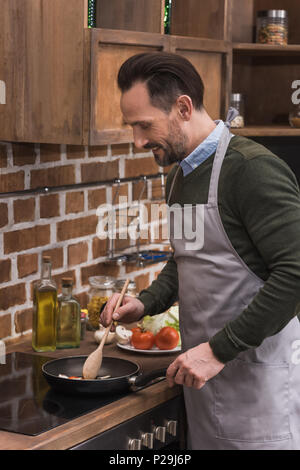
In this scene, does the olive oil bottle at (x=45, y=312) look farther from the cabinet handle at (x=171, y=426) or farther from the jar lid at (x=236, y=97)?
the jar lid at (x=236, y=97)

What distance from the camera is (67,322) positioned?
7.95 feet

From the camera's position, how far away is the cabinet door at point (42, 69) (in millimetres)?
2172

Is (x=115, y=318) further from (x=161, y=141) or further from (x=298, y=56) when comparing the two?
(x=298, y=56)

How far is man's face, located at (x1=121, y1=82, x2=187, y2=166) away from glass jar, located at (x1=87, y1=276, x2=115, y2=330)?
0.80 metres

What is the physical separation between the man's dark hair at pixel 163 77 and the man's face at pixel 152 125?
0.05 ft

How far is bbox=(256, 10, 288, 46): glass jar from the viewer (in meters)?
3.07

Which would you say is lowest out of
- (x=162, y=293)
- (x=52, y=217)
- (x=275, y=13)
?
(x=162, y=293)

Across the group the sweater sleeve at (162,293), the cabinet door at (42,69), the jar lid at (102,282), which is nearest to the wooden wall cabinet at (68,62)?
the cabinet door at (42,69)

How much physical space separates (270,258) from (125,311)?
542 millimetres

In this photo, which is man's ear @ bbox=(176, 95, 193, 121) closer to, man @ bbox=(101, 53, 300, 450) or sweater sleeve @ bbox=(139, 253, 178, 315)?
man @ bbox=(101, 53, 300, 450)

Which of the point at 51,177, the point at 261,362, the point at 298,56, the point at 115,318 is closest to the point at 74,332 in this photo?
the point at 115,318

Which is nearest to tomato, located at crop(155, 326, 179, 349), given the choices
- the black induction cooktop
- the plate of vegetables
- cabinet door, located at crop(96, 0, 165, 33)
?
the plate of vegetables

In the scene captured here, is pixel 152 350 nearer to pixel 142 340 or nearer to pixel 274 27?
pixel 142 340

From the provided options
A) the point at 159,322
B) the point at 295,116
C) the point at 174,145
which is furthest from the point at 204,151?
the point at 295,116
